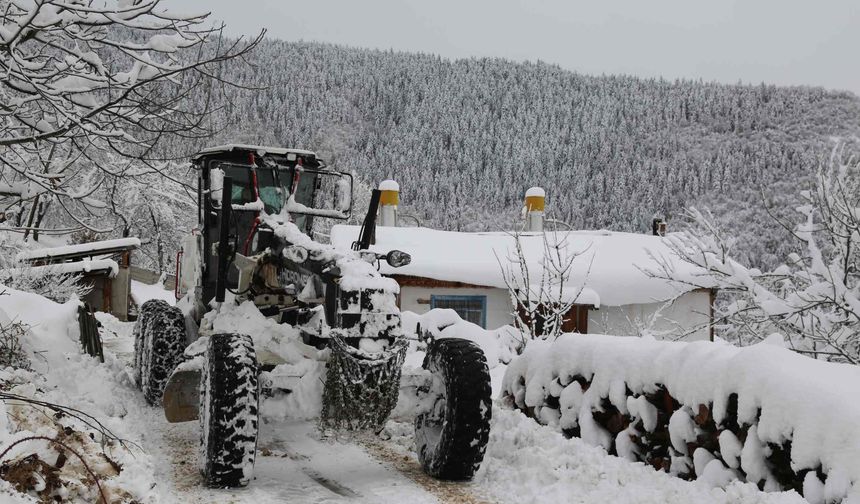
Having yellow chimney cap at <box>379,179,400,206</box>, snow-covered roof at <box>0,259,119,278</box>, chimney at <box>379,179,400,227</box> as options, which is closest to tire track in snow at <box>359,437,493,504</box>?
snow-covered roof at <box>0,259,119,278</box>

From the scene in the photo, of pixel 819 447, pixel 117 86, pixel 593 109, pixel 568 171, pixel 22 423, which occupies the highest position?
pixel 593 109

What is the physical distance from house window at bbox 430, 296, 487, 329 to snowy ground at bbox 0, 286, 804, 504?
41.0 ft

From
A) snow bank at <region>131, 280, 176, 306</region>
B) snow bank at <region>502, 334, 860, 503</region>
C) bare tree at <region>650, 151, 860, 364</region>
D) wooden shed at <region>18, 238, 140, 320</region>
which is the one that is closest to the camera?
snow bank at <region>502, 334, 860, 503</region>

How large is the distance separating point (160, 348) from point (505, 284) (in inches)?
463

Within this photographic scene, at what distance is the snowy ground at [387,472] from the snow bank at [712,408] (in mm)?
186

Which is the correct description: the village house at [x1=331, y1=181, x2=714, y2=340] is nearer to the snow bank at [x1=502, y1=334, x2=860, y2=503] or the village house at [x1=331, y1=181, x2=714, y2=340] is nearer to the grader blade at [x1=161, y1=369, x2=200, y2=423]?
the snow bank at [x1=502, y1=334, x2=860, y2=503]

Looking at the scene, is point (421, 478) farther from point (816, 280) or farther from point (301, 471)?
point (816, 280)

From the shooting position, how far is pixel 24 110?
6.57 m

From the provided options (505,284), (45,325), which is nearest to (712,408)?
(45,325)

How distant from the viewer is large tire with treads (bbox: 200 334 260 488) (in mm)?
5371

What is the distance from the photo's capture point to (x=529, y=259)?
797 inches

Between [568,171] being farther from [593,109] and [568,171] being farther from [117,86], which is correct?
[117,86]

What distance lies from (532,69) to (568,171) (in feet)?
107

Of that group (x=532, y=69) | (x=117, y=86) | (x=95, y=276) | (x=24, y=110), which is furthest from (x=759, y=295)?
(x=532, y=69)
